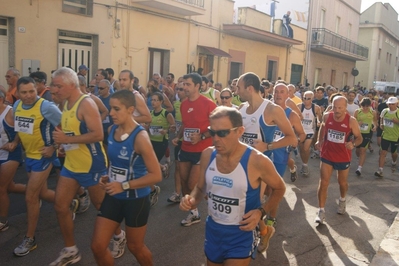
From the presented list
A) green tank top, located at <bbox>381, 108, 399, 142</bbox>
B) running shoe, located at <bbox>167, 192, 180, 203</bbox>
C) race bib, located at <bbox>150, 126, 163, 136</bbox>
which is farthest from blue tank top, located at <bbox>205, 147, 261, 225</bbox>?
green tank top, located at <bbox>381, 108, 399, 142</bbox>

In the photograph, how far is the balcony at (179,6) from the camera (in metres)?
15.1

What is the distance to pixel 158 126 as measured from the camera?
23.8 ft

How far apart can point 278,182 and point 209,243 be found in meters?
0.69

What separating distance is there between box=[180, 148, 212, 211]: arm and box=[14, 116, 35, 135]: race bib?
2.28 meters

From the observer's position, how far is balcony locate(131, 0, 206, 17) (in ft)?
49.4

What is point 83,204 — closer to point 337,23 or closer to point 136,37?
point 136,37

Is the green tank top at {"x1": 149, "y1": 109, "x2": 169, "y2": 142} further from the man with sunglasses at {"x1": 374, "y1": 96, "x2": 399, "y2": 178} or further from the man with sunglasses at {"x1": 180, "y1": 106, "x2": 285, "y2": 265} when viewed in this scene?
the man with sunglasses at {"x1": 374, "y1": 96, "x2": 399, "y2": 178}

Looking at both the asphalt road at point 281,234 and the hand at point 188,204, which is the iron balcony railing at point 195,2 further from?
the hand at point 188,204

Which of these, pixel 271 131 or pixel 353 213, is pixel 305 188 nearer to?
pixel 353 213

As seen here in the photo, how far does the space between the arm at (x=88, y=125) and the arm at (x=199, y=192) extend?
4.50 feet

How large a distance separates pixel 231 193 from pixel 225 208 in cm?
13

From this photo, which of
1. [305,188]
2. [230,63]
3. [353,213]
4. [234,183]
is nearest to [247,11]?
Answer: [230,63]

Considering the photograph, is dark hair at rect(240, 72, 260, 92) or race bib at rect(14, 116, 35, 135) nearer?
race bib at rect(14, 116, 35, 135)

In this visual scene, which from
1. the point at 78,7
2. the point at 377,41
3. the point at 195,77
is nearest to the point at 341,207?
the point at 195,77
